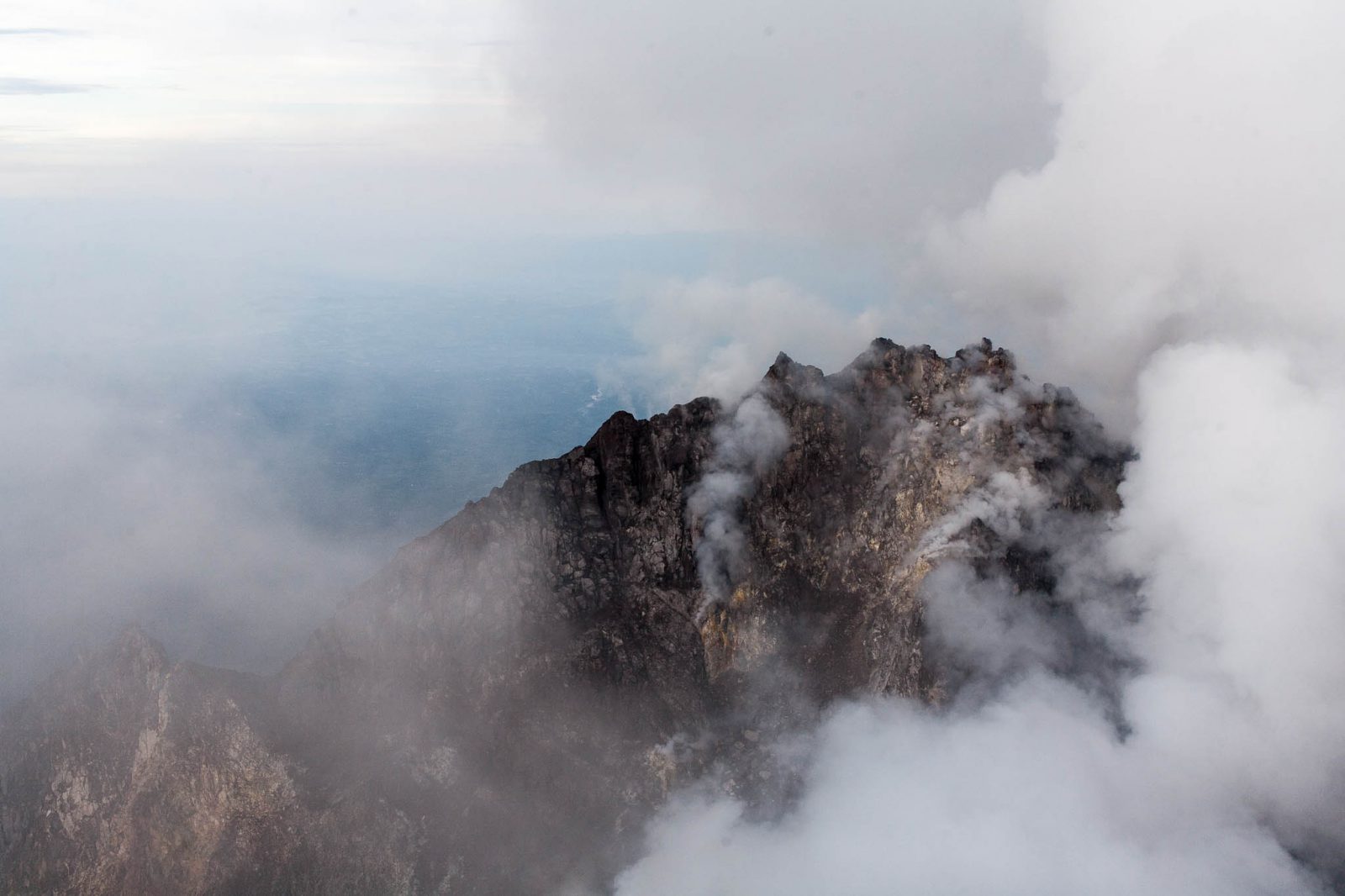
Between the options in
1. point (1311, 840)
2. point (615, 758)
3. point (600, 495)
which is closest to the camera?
point (1311, 840)

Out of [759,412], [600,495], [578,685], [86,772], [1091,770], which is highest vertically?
[759,412]

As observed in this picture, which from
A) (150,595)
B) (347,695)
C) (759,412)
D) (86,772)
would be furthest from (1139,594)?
(150,595)

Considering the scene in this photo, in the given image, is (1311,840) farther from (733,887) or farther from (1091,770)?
(733,887)

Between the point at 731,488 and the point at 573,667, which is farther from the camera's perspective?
the point at 731,488

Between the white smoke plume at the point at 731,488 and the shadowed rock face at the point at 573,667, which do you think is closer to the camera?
the shadowed rock face at the point at 573,667

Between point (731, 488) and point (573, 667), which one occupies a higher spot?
point (731, 488)
